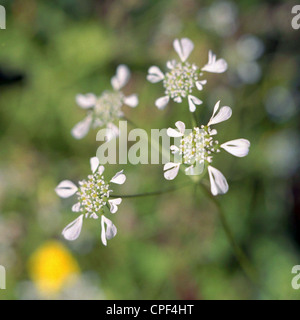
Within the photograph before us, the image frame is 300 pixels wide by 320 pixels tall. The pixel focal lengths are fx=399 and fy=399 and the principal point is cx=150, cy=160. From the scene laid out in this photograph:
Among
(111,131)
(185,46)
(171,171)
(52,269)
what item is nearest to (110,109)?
(111,131)

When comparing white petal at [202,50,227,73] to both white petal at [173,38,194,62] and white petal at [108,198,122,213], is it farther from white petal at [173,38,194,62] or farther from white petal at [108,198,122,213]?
white petal at [108,198,122,213]

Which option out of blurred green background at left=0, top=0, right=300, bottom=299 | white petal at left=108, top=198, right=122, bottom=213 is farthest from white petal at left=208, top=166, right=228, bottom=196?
blurred green background at left=0, top=0, right=300, bottom=299

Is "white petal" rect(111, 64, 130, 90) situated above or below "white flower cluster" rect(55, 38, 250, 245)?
above

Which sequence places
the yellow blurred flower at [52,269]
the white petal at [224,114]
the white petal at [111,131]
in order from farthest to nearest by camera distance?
the yellow blurred flower at [52,269] < the white petal at [111,131] < the white petal at [224,114]

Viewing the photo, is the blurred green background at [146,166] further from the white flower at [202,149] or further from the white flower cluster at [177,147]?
the white flower at [202,149]

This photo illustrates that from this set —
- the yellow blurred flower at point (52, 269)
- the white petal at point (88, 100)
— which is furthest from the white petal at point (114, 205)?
the yellow blurred flower at point (52, 269)

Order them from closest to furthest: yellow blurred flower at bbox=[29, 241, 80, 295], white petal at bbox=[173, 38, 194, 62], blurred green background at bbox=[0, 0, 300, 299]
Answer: white petal at bbox=[173, 38, 194, 62] → blurred green background at bbox=[0, 0, 300, 299] → yellow blurred flower at bbox=[29, 241, 80, 295]

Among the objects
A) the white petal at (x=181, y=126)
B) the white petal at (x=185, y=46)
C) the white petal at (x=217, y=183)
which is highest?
the white petal at (x=185, y=46)

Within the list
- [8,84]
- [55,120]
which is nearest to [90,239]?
[55,120]
